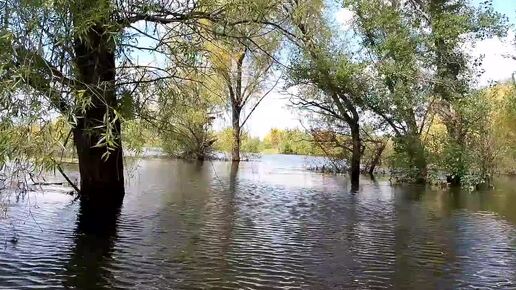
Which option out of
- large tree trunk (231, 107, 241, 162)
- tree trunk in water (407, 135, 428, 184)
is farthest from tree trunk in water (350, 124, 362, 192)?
large tree trunk (231, 107, 241, 162)

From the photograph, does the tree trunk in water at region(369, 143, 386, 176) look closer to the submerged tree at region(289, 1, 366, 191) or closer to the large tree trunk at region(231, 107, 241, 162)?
the submerged tree at region(289, 1, 366, 191)

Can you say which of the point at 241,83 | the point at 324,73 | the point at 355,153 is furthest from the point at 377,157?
the point at 241,83

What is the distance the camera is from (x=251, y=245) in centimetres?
1004

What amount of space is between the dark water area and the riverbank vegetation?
5.83 ft

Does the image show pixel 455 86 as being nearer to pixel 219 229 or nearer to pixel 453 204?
pixel 453 204

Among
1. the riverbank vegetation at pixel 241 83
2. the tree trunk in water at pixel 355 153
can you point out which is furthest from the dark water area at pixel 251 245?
the tree trunk in water at pixel 355 153

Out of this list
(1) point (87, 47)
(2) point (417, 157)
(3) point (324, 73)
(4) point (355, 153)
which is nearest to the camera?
(1) point (87, 47)

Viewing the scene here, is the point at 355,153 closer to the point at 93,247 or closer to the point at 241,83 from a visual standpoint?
the point at 241,83

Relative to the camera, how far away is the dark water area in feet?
25.0

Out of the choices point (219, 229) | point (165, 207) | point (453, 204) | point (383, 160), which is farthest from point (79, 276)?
point (383, 160)

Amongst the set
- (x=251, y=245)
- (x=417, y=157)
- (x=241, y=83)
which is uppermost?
(x=241, y=83)

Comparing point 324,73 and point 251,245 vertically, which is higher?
point 324,73

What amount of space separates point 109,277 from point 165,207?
7401 millimetres

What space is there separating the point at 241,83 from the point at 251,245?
112 ft
